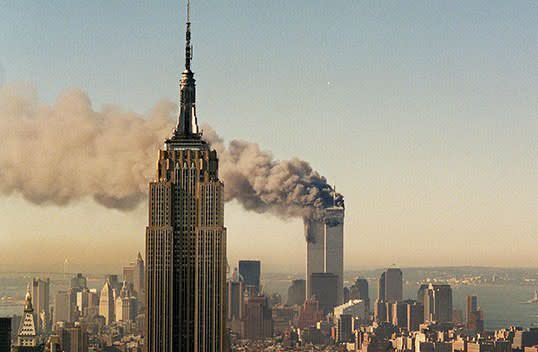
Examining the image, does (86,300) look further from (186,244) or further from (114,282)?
(186,244)

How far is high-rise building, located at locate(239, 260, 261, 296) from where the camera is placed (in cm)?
1436

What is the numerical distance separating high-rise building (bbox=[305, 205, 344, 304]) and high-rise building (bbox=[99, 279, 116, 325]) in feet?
8.94

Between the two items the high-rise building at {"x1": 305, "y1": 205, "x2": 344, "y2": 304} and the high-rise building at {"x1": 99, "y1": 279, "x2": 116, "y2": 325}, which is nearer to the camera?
the high-rise building at {"x1": 99, "y1": 279, "x2": 116, "y2": 325}

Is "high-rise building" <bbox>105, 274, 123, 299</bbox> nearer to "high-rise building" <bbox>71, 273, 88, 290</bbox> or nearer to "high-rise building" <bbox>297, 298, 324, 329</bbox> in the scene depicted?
"high-rise building" <bbox>71, 273, 88, 290</bbox>

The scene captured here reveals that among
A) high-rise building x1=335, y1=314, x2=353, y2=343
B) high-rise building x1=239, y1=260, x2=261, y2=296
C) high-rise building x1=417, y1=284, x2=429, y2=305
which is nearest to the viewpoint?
high-rise building x1=239, y1=260, x2=261, y2=296

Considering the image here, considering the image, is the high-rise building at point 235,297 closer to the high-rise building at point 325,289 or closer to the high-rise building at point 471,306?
the high-rise building at point 325,289

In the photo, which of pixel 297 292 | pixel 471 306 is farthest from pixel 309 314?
pixel 471 306

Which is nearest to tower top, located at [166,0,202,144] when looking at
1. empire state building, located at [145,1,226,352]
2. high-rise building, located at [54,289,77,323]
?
empire state building, located at [145,1,226,352]

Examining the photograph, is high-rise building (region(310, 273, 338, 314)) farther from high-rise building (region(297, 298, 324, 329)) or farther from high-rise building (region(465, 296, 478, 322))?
high-rise building (region(465, 296, 478, 322))

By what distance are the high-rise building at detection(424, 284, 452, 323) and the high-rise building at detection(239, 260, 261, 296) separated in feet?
16.2

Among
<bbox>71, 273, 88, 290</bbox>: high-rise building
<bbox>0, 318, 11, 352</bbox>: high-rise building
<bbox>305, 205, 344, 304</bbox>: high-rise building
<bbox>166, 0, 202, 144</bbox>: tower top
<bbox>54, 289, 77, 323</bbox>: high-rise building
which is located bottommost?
<bbox>0, 318, 11, 352</bbox>: high-rise building

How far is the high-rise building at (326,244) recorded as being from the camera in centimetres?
1554

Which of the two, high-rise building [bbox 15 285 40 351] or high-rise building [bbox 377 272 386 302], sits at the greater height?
high-rise building [bbox 377 272 386 302]

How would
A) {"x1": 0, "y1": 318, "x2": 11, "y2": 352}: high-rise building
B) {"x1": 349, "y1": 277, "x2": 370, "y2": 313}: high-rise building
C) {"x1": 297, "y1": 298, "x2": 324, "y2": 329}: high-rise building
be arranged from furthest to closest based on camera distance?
1. {"x1": 349, "y1": 277, "x2": 370, "y2": 313}: high-rise building
2. {"x1": 297, "y1": 298, "x2": 324, "y2": 329}: high-rise building
3. {"x1": 0, "y1": 318, "x2": 11, "y2": 352}: high-rise building
